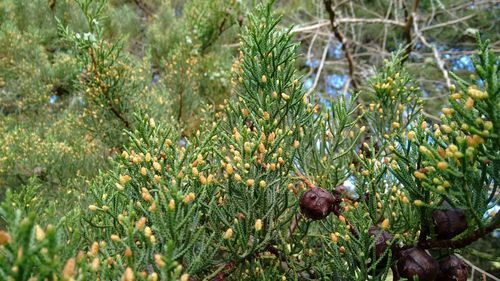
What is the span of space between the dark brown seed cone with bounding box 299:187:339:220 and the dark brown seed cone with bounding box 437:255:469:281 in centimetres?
33

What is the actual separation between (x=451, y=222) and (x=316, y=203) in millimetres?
350

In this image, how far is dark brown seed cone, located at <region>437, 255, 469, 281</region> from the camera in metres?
1.06

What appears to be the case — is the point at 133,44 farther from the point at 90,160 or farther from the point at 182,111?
the point at 90,160

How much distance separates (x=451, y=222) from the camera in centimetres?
104

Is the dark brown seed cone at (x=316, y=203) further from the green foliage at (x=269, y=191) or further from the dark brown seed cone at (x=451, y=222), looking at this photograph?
the dark brown seed cone at (x=451, y=222)

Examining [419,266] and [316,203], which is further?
[316,203]

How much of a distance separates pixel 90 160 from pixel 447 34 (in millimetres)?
5680

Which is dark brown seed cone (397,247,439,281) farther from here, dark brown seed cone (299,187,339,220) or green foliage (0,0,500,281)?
dark brown seed cone (299,187,339,220)

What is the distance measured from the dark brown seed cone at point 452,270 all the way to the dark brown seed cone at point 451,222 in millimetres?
70

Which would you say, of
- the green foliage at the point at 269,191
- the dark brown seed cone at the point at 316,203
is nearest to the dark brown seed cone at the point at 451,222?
the green foliage at the point at 269,191

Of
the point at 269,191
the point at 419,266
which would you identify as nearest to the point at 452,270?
the point at 419,266

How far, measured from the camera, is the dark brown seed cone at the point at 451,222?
1.04 m

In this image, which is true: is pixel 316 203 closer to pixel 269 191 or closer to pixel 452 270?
pixel 269 191

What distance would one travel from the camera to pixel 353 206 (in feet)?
4.71
